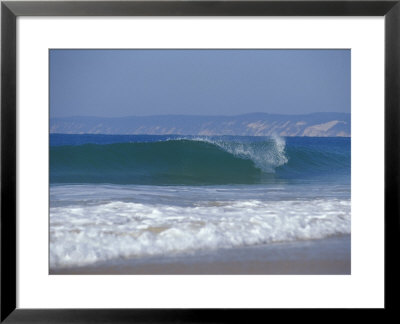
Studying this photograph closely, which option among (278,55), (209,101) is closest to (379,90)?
(278,55)

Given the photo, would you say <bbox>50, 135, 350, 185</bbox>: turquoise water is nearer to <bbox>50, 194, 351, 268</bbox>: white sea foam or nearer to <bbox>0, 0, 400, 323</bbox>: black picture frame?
<bbox>50, 194, 351, 268</bbox>: white sea foam

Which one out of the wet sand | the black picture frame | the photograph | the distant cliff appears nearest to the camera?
the black picture frame

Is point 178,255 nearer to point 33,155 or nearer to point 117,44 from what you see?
point 33,155

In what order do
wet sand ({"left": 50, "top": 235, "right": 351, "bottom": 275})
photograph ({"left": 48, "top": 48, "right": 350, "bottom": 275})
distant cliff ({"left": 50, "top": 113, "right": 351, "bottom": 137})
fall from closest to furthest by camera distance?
wet sand ({"left": 50, "top": 235, "right": 351, "bottom": 275}) → photograph ({"left": 48, "top": 48, "right": 350, "bottom": 275}) → distant cliff ({"left": 50, "top": 113, "right": 351, "bottom": 137})

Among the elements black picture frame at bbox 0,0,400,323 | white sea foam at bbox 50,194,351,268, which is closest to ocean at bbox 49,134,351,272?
white sea foam at bbox 50,194,351,268

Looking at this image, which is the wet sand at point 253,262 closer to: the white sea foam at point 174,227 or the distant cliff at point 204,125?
the white sea foam at point 174,227

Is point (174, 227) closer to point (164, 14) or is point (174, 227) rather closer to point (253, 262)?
point (253, 262)

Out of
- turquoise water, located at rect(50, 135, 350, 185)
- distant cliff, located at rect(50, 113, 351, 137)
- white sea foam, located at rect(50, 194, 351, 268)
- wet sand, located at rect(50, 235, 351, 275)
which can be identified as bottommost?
wet sand, located at rect(50, 235, 351, 275)

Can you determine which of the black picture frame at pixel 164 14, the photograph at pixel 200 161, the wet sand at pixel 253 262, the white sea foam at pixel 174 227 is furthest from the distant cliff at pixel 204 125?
the black picture frame at pixel 164 14
